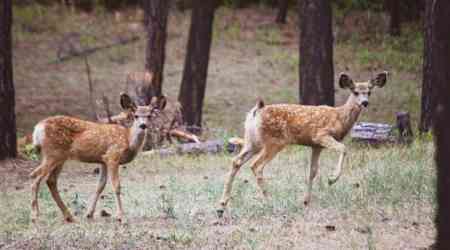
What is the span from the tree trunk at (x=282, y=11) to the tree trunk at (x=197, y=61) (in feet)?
41.0

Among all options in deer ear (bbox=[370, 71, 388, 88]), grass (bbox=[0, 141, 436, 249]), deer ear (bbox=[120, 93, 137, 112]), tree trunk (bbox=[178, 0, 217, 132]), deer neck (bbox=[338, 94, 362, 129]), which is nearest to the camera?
grass (bbox=[0, 141, 436, 249])

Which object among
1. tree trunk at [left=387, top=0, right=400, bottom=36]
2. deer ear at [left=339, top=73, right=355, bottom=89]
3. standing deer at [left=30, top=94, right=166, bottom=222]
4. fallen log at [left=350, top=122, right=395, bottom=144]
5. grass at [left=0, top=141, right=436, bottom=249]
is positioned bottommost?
grass at [left=0, top=141, right=436, bottom=249]

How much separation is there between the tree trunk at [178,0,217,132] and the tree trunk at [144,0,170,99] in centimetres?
292

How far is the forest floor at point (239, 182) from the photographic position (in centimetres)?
969

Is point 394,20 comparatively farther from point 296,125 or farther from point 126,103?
point 126,103

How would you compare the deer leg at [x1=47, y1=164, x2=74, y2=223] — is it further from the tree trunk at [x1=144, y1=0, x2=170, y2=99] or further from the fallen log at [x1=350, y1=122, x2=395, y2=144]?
the tree trunk at [x1=144, y1=0, x2=170, y2=99]

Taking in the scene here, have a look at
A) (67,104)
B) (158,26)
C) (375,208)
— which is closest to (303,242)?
(375,208)

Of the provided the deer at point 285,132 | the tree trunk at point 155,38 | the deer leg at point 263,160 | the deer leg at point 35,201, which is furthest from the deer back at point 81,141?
the tree trunk at point 155,38

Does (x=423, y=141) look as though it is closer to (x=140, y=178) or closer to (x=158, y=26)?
(x=140, y=178)

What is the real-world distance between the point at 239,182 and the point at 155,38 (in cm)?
729

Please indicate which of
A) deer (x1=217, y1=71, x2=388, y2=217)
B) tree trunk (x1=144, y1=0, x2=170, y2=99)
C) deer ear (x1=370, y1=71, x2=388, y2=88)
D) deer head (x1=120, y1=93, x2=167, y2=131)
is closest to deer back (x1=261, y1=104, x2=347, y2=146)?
deer (x1=217, y1=71, x2=388, y2=217)

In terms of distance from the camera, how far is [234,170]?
37.5 ft

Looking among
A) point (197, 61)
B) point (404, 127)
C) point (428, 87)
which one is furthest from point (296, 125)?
point (197, 61)

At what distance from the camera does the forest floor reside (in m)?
9.69
